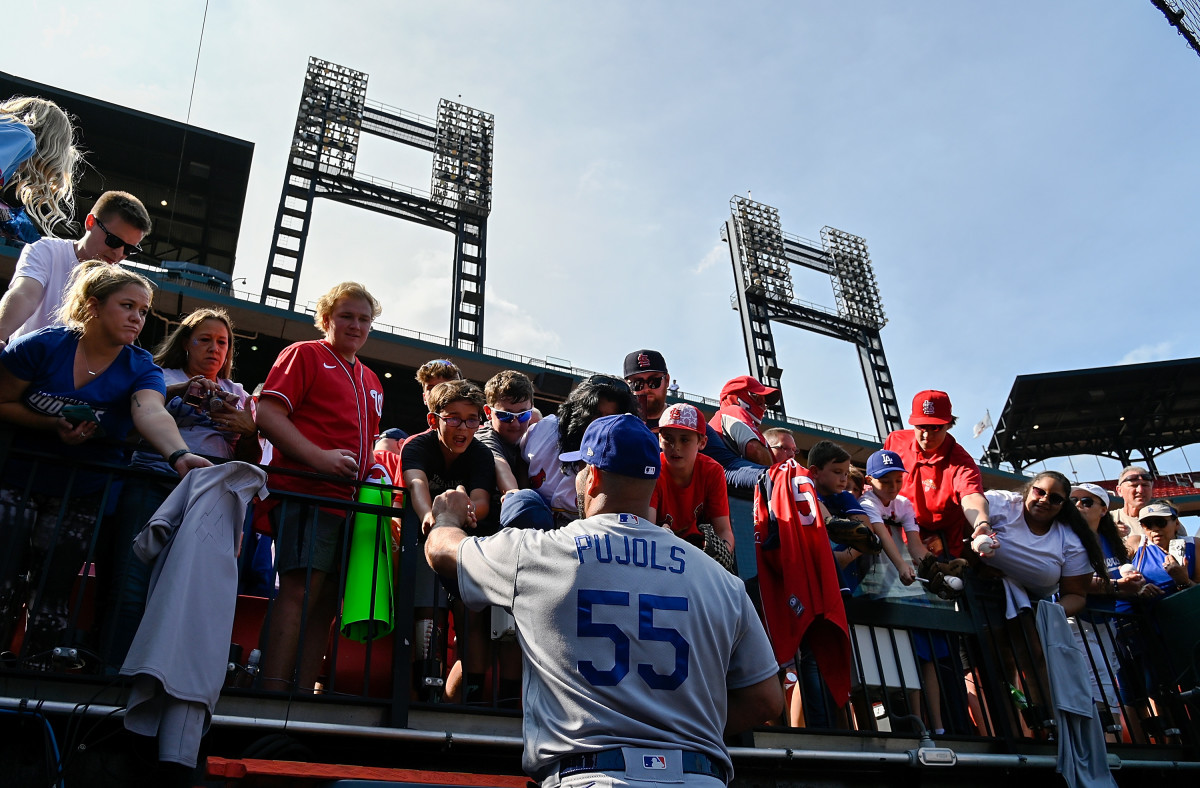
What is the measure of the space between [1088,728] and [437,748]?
3951mm

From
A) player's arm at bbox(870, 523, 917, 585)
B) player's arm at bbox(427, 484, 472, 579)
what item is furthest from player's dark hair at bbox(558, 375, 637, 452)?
player's arm at bbox(870, 523, 917, 585)

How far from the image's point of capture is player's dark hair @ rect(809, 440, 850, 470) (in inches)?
208

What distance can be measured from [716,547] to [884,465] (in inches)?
95.8

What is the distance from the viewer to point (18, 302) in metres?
3.95

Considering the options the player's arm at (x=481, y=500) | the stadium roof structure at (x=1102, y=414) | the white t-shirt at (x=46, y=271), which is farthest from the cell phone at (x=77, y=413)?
the stadium roof structure at (x=1102, y=414)

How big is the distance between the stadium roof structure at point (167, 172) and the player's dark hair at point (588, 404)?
889 inches

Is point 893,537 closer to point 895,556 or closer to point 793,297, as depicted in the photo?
point 895,556

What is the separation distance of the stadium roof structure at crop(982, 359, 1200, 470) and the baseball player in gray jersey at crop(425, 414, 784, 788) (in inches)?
1438

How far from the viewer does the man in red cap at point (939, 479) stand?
19.9ft

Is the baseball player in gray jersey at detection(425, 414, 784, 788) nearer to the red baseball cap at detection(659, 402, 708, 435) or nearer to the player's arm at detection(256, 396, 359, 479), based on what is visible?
the player's arm at detection(256, 396, 359, 479)

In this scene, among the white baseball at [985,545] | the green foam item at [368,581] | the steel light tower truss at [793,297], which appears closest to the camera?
the green foam item at [368,581]

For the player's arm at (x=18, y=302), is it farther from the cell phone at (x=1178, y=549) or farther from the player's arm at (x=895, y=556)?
the cell phone at (x=1178, y=549)

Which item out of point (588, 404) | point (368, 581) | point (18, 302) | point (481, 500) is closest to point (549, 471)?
point (481, 500)

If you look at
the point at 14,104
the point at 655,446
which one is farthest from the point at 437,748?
the point at 14,104
